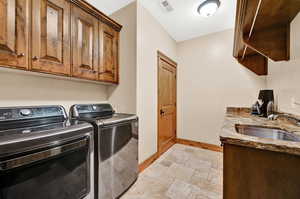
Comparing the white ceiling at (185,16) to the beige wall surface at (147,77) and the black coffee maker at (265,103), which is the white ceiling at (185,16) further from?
the black coffee maker at (265,103)

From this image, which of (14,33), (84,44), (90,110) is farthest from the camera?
(90,110)

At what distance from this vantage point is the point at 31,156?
0.81 metres

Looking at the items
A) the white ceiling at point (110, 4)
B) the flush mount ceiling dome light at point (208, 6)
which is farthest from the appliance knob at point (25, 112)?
the flush mount ceiling dome light at point (208, 6)

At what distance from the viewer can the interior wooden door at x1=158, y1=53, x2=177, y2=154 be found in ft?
8.56

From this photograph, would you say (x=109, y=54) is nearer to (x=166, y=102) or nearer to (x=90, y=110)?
(x=90, y=110)

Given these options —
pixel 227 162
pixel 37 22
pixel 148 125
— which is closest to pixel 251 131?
pixel 227 162

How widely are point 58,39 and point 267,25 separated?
2.20 metres

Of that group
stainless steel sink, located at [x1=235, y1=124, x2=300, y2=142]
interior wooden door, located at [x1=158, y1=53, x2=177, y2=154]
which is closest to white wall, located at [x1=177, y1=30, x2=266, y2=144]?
interior wooden door, located at [x1=158, y1=53, x2=177, y2=154]

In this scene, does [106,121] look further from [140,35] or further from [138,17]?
[138,17]

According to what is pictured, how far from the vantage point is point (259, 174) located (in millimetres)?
756

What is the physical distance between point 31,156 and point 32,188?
235mm

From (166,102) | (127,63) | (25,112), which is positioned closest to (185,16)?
(127,63)

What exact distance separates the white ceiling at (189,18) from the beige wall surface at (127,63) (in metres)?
0.35

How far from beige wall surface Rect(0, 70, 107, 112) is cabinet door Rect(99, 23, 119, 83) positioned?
34 centimetres
